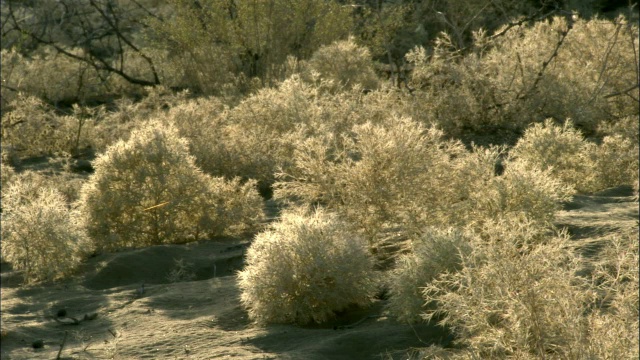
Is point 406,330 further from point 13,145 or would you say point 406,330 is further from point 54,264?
point 13,145

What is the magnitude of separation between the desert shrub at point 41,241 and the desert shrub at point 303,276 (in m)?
2.03

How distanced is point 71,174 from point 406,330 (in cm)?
561

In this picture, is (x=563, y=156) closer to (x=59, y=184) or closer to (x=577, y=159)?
(x=577, y=159)

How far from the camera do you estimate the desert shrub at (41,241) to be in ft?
22.5

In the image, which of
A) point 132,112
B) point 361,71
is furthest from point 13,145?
point 361,71

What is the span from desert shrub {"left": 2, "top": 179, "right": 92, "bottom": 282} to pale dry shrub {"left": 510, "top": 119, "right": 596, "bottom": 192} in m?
3.53

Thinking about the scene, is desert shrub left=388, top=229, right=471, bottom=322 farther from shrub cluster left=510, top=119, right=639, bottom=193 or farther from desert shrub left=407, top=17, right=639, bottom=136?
desert shrub left=407, top=17, right=639, bottom=136

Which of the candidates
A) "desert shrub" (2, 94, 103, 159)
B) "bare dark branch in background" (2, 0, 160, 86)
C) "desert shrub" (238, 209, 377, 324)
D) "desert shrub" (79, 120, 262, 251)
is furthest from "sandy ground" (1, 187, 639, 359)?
"bare dark branch in background" (2, 0, 160, 86)

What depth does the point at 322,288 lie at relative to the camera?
535 centimetres

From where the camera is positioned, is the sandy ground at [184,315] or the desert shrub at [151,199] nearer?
the sandy ground at [184,315]

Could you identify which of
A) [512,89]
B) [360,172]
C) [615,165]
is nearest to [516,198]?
[360,172]


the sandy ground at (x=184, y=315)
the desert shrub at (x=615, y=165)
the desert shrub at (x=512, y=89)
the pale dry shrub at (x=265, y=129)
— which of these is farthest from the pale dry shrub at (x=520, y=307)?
the desert shrub at (x=512, y=89)

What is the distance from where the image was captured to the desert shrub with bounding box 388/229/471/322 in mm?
4957

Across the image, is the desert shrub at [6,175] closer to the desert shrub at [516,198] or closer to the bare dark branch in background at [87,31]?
the bare dark branch in background at [87,31]
